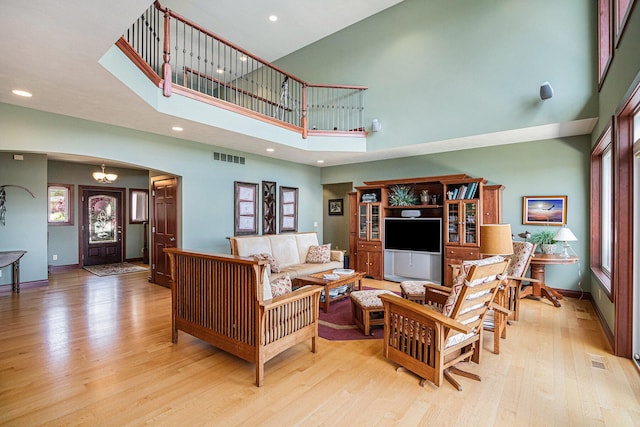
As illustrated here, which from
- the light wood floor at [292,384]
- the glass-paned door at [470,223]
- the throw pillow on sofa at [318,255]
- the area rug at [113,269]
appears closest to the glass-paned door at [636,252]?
the light wood floor at [292,384]

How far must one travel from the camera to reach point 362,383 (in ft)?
8.18

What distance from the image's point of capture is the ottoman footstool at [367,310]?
3.49 meters

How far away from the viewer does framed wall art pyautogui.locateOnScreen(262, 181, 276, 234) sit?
709cm

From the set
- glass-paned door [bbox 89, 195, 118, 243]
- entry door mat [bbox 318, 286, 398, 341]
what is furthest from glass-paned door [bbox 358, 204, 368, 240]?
glass-paned door [bbox 89, 195, 118, 243]

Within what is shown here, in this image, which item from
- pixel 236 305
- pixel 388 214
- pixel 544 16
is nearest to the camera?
pixel 236 305

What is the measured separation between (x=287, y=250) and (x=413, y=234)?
8.64 feet

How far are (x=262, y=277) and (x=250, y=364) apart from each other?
3.14 feet

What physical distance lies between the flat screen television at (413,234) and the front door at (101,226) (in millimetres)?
7585

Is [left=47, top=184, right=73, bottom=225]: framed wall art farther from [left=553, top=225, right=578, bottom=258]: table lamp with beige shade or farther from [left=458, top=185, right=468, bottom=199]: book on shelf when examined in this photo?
[left=553, top=225, right=578, bottom=258]: table lamp with beige shade

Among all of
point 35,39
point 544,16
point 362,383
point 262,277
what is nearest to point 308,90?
point 544,16

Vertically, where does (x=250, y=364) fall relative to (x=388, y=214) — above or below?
below

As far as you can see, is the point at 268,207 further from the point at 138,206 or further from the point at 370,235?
the point at 138,206

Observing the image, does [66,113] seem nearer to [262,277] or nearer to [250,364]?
[262,277]

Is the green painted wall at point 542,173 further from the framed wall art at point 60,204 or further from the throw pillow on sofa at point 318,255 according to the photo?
the framed wall art at point 60,204
